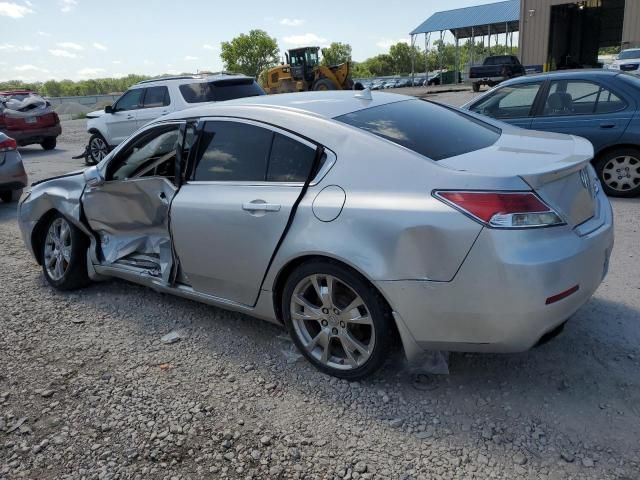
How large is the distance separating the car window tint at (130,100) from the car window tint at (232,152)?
9.48m

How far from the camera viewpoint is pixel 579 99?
695 centimetres

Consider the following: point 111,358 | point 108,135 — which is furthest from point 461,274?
point 108,135

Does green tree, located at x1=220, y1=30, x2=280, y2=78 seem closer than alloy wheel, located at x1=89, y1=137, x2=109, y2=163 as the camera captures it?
No

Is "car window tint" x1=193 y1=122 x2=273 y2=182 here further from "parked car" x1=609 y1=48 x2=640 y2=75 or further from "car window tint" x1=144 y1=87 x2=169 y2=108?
"parked car" x1=609 y1=48 x2=640 y2=75

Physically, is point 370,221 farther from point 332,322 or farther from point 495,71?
point 495,71

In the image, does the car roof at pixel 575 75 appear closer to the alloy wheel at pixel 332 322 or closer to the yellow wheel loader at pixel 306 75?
the alloy wheel at pixel 332 322

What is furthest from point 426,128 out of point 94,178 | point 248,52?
point 248,52

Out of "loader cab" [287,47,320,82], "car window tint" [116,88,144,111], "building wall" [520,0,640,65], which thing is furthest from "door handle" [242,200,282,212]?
"building wall" [520,0,640,65]

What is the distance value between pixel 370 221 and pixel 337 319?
24.8 inches

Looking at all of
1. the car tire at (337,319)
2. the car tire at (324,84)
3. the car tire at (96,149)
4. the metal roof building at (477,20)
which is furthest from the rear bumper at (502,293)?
the metal roof building at (477,20)

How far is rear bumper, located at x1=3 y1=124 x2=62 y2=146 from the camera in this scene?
632 inches

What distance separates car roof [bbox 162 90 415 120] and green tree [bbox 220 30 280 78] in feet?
313

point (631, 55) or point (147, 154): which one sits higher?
point (631, 55)

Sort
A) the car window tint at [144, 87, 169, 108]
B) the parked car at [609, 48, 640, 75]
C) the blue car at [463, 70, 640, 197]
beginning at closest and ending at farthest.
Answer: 1. the blue car at [463, 70, 640, 197]
2. the car window tint at [144, 87, 169, 108]
3. the parked car at [609, 48, 640, 75]
